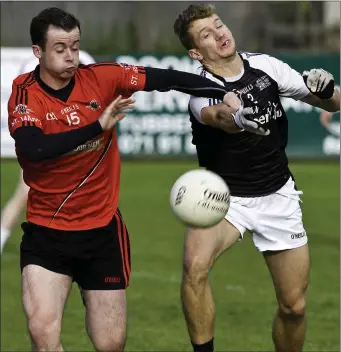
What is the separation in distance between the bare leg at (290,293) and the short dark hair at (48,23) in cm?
232

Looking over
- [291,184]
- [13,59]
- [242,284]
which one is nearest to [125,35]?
[13,59]

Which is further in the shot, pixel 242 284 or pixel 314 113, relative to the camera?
pixel 314 113

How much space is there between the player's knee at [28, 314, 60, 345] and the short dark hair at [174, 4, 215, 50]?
7.65 ft

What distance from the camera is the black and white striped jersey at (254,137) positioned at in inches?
286

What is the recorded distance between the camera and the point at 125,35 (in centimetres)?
2644

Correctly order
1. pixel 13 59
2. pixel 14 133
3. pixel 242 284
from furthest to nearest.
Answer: pixel 13 59
pixel 242 284
pixel 14 133

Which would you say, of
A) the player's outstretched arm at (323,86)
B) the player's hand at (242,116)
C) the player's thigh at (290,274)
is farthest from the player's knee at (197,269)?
the player's outstretched arm at (323,86)

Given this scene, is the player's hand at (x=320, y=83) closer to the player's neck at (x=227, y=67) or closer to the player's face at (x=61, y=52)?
the player's neck at (x=227, y=67)

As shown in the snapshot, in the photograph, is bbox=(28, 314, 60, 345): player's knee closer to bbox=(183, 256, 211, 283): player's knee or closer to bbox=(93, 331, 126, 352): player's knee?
bbox=(93, 331, 126, 352): player's knee

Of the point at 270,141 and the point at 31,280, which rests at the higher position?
the point at 270,141

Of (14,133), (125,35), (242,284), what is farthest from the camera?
(125,35)

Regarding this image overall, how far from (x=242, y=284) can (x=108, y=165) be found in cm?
502

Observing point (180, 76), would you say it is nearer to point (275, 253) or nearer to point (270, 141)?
point (270, 141)

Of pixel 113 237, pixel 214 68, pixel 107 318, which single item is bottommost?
pixel 107 318
